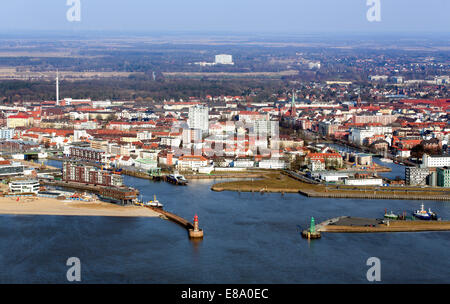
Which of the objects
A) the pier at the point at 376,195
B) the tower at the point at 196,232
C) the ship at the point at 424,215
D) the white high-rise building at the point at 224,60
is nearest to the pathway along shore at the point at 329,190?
the pier at the point at 376,195

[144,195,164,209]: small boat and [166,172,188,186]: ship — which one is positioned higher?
[144,195,164,209]: small boat

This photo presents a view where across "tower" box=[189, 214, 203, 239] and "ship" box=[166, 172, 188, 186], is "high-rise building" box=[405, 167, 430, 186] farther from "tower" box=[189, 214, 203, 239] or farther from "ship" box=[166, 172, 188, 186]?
"tower" box=[189, 214, 203, 239]

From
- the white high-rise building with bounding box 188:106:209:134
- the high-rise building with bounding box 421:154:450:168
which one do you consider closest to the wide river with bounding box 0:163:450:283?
the high-rise building with bounding box 421:154:450:168

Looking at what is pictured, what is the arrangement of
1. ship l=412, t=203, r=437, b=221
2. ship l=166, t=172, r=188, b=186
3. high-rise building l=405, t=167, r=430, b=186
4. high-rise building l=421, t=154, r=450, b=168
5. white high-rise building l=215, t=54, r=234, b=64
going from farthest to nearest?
white high-rise building l=215, t=54, r=234, b=64
high-rise building l=421, t=154, r=450, b=168
ship l=166, t=172, r=188, b=186
high-rise building l=405, t=167, r=430, b=186
ship l=412, t=203, r=437, b=221

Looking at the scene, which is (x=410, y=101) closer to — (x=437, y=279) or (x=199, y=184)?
(x=199, y=184)

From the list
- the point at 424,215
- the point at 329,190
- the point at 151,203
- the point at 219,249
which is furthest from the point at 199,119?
the point at 219,249

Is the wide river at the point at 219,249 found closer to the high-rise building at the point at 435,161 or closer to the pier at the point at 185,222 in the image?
the pier at the point at 185,222
